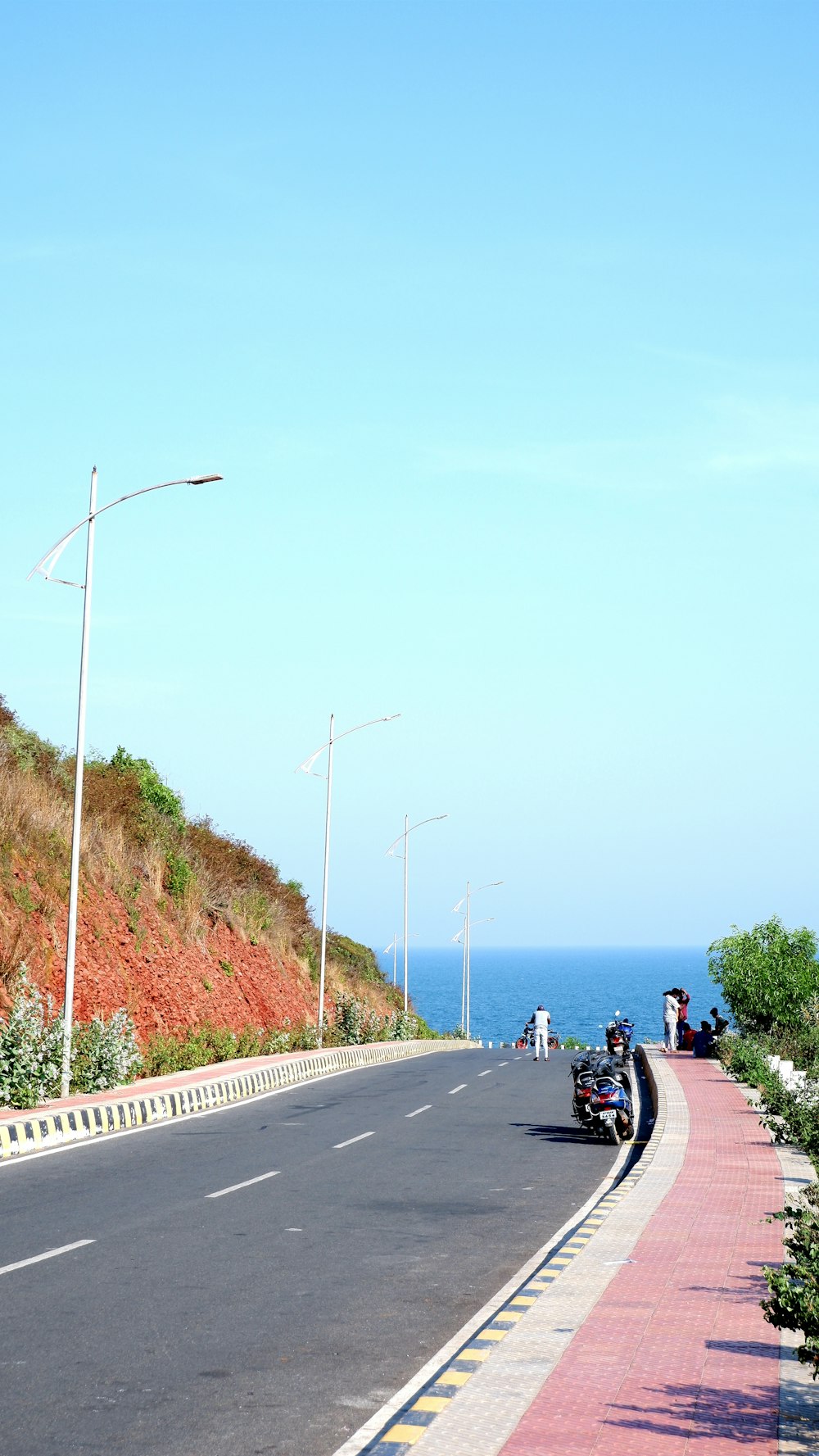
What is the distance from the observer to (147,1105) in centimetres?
2116

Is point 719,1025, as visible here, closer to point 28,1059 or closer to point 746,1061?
point 746,1061

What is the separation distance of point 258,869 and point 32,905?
24.4 m

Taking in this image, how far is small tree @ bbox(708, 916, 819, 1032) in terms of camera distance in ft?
131

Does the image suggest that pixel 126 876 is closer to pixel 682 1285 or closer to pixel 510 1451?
pixel 682 1285

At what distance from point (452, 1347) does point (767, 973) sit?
33.2 m

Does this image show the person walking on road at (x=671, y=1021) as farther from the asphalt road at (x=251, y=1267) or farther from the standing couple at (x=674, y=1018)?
the asphalt road at (x=251, y=1267)

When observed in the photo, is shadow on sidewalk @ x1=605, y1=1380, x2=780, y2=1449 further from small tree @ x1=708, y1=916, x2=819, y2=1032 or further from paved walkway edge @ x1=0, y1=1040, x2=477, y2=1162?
small tree @ x1=708, y1=916, x2=819, y2=1032

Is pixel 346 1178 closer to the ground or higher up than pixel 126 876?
closer to the ground

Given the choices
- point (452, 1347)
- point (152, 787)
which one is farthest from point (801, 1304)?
point (152, 787)

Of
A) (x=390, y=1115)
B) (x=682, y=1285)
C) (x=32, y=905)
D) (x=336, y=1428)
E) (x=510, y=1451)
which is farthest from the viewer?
(x=32, y=905)

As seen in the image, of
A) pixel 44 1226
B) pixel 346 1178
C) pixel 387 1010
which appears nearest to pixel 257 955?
pixel 387 1010

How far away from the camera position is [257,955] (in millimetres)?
47125

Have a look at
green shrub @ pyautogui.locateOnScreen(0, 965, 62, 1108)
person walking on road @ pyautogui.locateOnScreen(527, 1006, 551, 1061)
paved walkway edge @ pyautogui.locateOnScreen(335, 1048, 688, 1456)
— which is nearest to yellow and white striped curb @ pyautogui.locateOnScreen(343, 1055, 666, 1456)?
paved walkway edge @ pyautogui.locateOnScreen(335, 1048, 688, 1456)

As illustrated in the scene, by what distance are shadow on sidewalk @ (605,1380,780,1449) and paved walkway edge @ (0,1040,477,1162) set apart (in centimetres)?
1132
